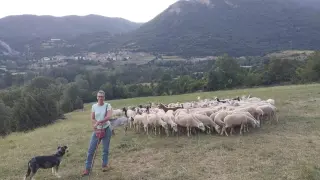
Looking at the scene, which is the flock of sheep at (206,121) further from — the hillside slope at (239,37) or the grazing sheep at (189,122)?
the hillside slope at (239,37)

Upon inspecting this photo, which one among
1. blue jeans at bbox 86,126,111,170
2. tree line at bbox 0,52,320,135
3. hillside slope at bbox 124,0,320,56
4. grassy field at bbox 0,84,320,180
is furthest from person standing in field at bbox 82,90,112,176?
hillside slope at bbox 124,0,320,56

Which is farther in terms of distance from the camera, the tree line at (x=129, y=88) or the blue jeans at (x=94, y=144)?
the tree line at (x=129, y=88)

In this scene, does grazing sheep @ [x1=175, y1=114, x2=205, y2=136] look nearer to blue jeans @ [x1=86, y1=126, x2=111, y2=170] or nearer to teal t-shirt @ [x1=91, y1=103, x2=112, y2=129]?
blue jeans @ [x1=86, y1=126, x2=111, y2=170]

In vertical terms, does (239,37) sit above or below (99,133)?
above

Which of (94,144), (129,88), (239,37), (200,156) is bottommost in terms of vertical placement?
(129,88)

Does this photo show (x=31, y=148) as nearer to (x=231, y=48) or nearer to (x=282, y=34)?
(x=231, y=48)

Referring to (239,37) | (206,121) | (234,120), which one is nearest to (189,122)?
(206,121)

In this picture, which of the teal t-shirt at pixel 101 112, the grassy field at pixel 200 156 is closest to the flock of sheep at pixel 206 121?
the grassy field at pixel 200 156

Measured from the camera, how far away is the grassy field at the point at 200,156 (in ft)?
36.2

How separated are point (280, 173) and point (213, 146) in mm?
3684

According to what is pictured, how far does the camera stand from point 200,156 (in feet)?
42.6

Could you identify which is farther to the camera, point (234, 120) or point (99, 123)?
point (234, 120)

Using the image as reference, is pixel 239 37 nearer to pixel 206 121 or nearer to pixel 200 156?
pixel 206 121

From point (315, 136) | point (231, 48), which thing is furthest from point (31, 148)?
point (231, 48)
